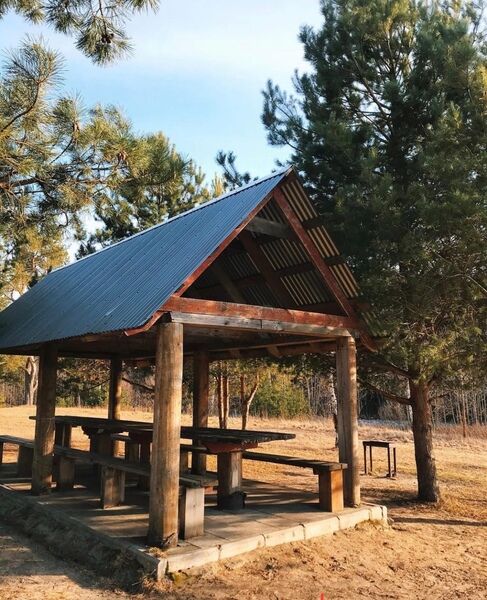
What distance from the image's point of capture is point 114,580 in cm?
501

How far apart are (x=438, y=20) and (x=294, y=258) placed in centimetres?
462

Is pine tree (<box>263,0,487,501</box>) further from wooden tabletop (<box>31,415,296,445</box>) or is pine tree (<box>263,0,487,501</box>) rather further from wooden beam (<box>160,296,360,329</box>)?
wooden tabletop (<box>31,415,296,445</box>)

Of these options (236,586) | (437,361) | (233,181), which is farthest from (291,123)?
(236,586)

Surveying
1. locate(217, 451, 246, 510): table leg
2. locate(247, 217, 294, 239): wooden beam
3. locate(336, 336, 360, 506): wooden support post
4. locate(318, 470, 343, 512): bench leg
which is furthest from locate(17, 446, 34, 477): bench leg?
locate(247, 217, 294, 239): wooden beam

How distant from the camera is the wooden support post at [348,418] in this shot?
733 centimetres

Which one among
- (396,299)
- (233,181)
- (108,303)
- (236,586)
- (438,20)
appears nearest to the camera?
(236,586)

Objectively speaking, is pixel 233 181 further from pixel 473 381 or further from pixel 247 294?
pixel 473 381

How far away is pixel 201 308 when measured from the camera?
5.95 metres

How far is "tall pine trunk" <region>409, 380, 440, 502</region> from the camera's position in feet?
29.6

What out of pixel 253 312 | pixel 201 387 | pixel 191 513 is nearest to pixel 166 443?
pixel 191 513

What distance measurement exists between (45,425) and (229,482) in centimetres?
285

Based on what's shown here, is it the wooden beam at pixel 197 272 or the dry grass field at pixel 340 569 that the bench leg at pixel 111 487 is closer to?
the dry grass field at pixel 340 569

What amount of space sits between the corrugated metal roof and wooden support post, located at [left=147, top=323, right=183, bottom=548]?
0.47 m

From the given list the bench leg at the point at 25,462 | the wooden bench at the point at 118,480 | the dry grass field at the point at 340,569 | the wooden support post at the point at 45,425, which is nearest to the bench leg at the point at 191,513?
the wooden bench at the point at 118,480
